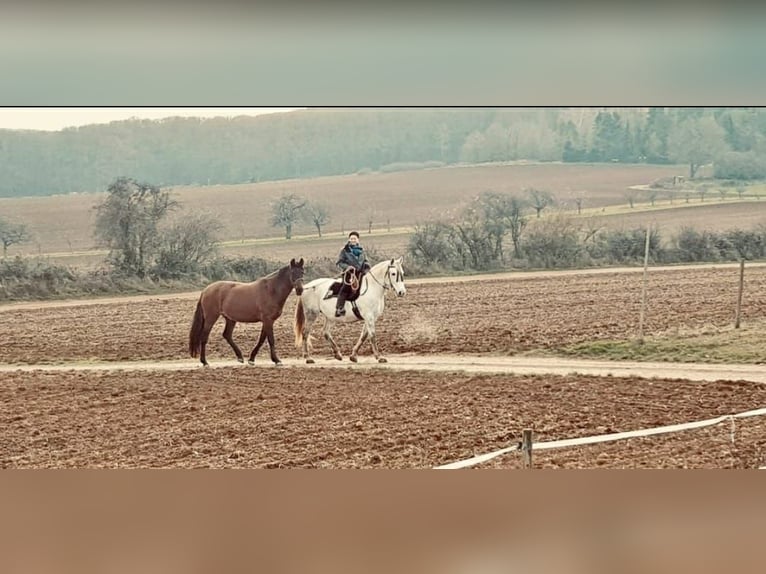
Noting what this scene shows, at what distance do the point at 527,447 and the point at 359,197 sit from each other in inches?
79.8

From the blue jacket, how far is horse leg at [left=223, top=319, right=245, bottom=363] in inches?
33.1

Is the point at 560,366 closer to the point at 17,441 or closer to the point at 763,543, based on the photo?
the point at 763,543

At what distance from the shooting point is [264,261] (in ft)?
23.9

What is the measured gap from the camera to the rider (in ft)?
23.8

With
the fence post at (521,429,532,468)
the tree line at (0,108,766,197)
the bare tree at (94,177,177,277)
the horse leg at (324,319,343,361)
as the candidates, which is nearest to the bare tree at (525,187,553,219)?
the tree line at (0,108,766,197)

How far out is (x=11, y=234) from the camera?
7113 mm

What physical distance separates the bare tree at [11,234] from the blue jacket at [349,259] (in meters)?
2.10

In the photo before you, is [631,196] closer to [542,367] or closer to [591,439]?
[542,367]

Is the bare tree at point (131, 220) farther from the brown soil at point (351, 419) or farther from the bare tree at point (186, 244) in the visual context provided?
the brown soil at point (351, 419)

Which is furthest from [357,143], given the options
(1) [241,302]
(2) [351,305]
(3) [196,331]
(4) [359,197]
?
(3) [196,331]

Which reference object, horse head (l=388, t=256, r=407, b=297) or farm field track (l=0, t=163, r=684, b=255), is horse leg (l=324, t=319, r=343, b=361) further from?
farm field track (l=0, t=163, r=684, b=255)
